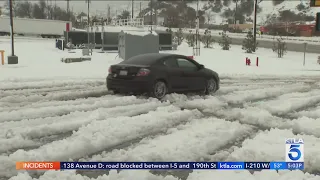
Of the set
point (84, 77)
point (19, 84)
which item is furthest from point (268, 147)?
point (84, 77)

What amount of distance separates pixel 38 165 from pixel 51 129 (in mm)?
2320

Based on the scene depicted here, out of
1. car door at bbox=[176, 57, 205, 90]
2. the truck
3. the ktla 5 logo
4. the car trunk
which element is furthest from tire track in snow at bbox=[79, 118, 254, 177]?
the truck

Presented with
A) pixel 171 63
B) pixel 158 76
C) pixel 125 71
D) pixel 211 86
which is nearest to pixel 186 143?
pixel 158 76

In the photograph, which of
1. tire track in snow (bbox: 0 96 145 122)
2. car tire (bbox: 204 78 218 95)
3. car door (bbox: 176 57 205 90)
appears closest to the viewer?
tire track in snow (bbox: 0 96 145 122)

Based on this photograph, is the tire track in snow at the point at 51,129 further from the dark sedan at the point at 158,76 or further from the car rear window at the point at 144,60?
the car rear window at the point at 144,60

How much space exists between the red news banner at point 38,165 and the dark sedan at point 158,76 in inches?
242

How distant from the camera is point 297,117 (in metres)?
9.66

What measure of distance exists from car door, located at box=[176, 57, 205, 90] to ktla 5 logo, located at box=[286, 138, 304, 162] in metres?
6.14

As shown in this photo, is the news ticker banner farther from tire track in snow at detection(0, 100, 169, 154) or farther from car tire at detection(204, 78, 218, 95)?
car tire at detection(204, 78, 218, 95)

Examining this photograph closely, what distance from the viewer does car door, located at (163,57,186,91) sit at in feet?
40.3

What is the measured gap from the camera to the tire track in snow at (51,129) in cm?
677

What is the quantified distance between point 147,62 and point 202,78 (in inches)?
89.8

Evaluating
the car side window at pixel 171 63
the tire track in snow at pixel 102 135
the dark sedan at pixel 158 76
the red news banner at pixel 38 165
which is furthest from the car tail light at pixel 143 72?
the red news banner at pixel 38 165

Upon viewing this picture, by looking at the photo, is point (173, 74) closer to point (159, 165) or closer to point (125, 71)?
point (125, 71)
